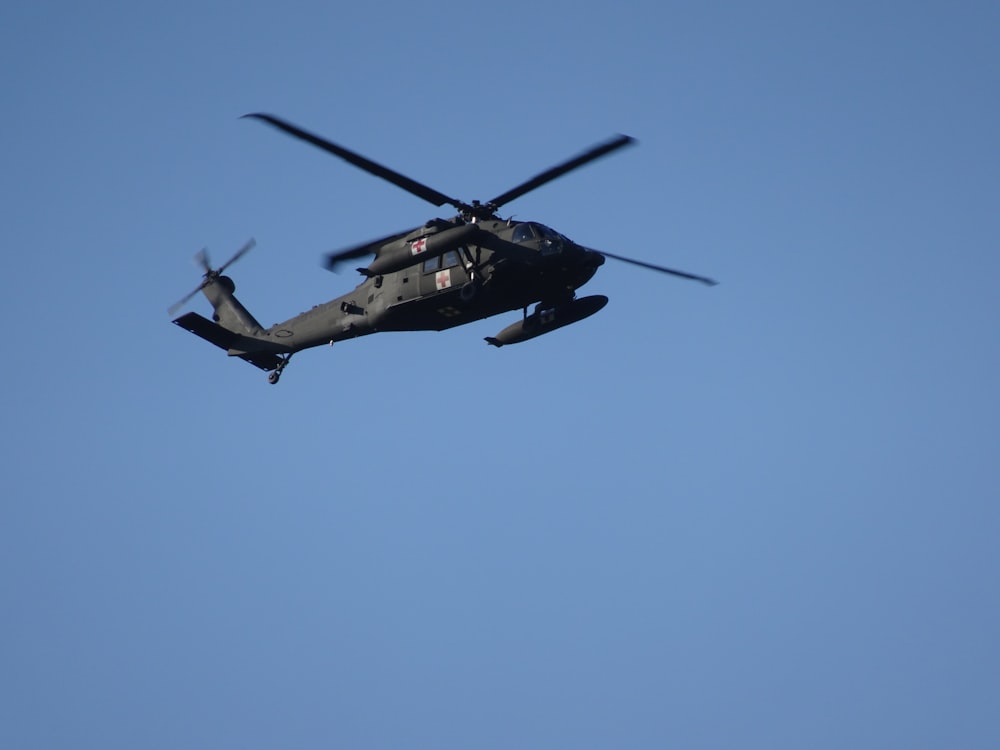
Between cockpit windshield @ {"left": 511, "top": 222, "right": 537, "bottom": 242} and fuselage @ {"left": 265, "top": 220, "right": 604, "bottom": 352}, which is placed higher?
cockpit windshield @ {"left": 511, "top": 222, "right": 537, "bottom": 242}

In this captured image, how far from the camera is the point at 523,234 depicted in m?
36.7

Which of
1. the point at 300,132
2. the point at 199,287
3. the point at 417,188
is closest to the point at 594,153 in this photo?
the point at 417,188

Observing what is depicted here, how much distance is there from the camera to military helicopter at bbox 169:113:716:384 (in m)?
35.4

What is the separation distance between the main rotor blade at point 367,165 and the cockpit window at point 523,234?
5.85ft

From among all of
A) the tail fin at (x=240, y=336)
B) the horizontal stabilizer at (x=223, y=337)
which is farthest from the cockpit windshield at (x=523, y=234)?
the horizontal stabilizer at (x=223, y=337)

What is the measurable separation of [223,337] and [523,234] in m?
13.1

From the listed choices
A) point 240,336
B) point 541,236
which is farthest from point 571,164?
point 240,336

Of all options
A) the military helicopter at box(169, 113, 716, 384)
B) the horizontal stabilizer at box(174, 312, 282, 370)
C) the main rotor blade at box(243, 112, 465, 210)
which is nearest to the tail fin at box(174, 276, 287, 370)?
the horizontal stabilizer at box(174, 312, 282, 370)

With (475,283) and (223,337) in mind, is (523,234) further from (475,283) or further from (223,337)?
(223,337)

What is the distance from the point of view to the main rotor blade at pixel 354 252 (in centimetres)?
3681

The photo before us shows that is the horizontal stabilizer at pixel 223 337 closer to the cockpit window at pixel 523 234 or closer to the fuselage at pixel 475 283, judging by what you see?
the fuselage at pixel 475 283

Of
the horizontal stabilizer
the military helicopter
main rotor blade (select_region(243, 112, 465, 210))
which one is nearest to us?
main rotor blade (select_region(243, 112, 465, 210))

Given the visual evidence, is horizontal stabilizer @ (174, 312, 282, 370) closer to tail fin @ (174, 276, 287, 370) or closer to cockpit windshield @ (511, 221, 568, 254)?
tail fin @ (174, 276, 287, 370)

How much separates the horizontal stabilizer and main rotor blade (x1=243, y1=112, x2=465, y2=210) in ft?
35.8
